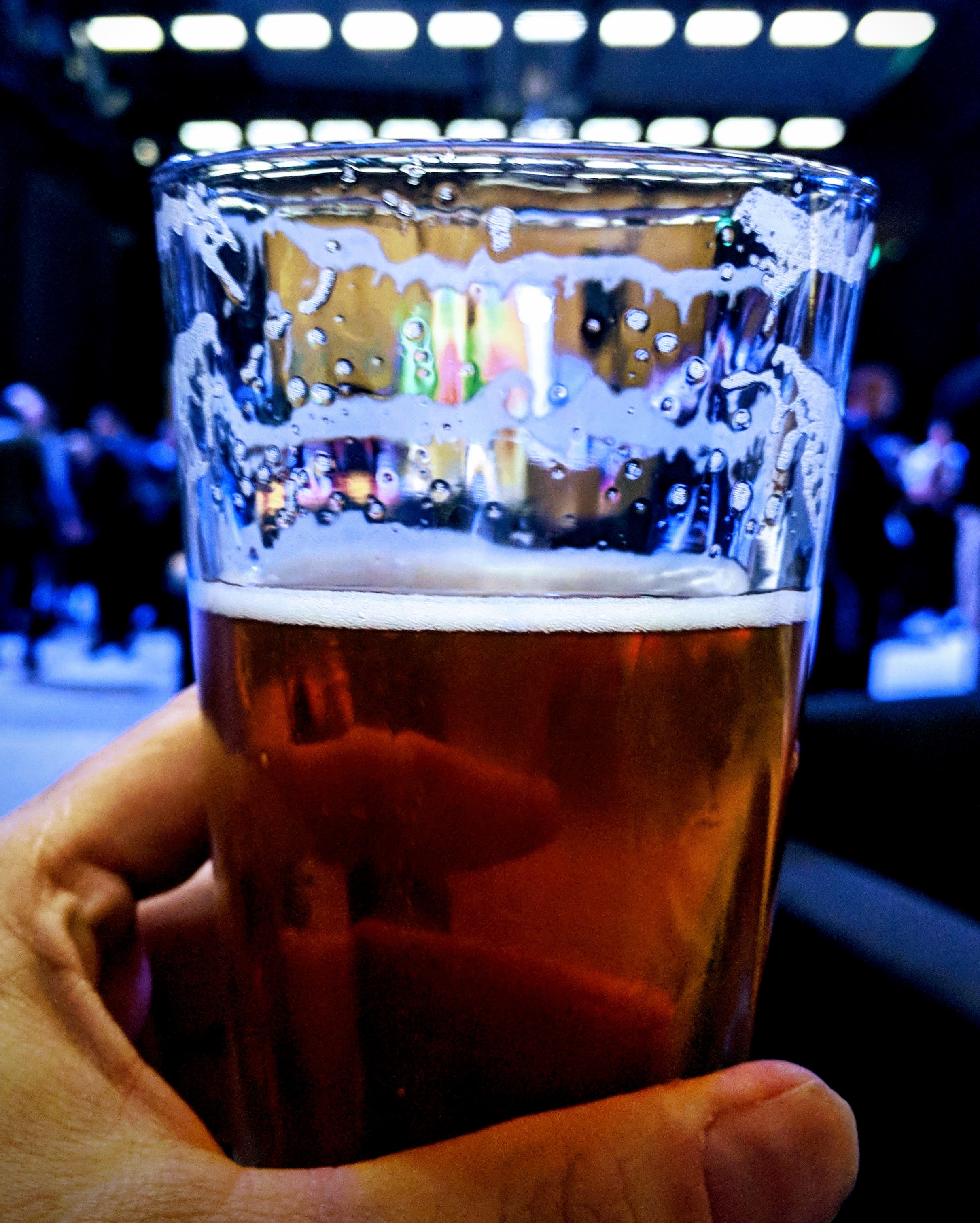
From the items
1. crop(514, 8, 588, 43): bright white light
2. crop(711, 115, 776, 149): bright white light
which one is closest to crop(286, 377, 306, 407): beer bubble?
crop(514, 8, 588, 43): bright white light

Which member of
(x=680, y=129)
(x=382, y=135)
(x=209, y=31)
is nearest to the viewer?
(x=382, y=135)

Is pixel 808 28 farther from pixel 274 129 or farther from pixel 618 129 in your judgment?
pixel 274 129

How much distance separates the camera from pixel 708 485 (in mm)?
409

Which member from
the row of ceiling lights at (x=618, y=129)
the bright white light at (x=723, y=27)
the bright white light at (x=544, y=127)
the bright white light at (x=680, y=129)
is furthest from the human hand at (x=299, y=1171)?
the bright white light at (x=680, y=129)

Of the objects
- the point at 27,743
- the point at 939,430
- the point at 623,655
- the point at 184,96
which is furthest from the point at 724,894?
the point at 184,96

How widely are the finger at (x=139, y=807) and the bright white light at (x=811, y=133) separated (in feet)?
24.6

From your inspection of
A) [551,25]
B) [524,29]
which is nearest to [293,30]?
[524,29]

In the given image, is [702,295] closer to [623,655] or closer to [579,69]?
[623,655]

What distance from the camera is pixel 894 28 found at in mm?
5766

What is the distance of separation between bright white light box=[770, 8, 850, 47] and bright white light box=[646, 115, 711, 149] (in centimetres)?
95

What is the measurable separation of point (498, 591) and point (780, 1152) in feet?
0.92

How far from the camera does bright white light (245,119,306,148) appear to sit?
6836 millimetres

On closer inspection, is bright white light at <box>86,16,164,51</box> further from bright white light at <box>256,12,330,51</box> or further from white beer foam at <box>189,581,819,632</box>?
white beer foam at <box>189,581,819,632</box>

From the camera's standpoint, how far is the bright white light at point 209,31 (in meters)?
5.77
